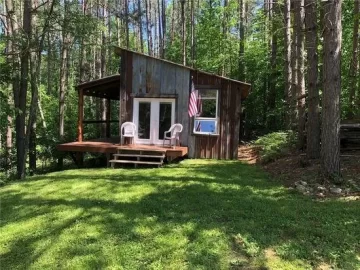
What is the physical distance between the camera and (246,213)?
475cm

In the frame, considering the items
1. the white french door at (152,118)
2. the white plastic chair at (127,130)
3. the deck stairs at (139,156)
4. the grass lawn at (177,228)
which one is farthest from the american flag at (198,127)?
the grass lawn at (177,228)

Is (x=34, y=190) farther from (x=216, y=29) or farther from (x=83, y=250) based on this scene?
(x=216, y=29)

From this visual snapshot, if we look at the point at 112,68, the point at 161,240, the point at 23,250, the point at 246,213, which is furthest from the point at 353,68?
the point at 112,68

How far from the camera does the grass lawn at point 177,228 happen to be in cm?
354

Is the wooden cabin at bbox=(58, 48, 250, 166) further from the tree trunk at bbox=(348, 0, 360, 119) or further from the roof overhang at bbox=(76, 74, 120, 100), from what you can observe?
the tree trunk at bbox=(348, 0, 360, 119)

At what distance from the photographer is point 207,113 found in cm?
1101

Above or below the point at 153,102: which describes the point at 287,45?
above

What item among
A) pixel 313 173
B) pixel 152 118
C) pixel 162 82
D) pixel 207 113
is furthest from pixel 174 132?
pixel 313 173

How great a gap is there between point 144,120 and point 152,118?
30cm

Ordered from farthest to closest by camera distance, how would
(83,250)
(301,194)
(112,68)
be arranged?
(112,68)
(301,194)
(83,250)

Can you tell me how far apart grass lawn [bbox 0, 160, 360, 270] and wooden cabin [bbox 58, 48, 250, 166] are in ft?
14.5

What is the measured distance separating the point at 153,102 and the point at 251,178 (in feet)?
16.8

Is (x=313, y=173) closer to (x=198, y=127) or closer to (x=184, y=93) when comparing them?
(x=198, y=127)

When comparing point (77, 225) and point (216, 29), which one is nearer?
point (77, 225)
